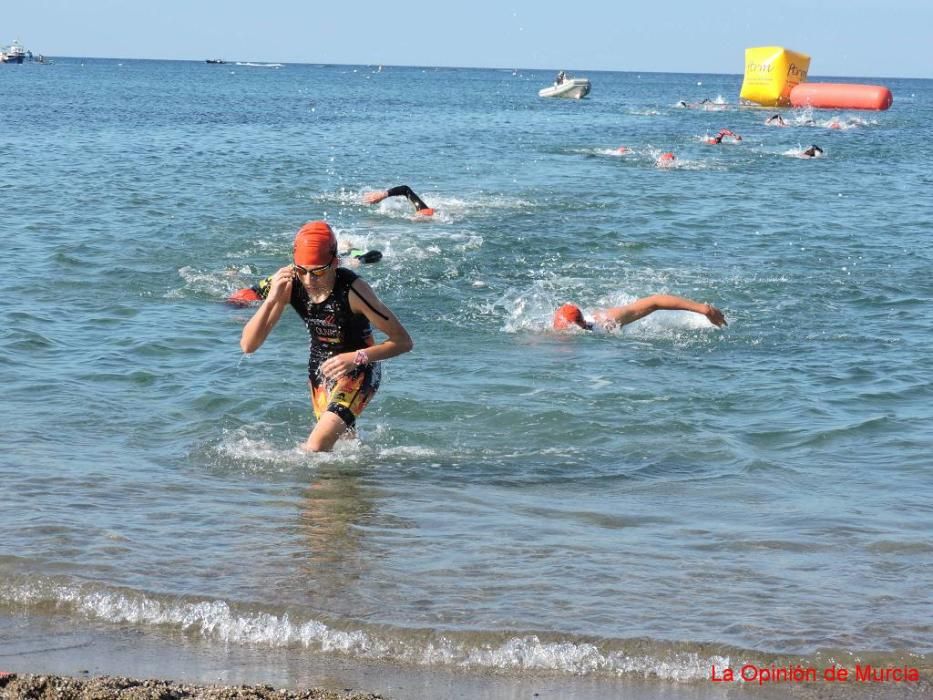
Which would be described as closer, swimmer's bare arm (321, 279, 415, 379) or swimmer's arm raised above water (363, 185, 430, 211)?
swimmer's bare arm (321, 279, 415, 379)

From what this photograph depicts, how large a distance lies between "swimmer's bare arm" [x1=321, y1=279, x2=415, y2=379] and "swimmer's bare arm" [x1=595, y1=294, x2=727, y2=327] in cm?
380

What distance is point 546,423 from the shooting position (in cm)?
947

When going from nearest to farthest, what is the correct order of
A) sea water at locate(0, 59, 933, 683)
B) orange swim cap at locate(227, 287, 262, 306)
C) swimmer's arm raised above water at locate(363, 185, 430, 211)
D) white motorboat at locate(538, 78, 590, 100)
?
1. sea water at locate(0, 59, 933, 683)
2. orange swim cap at locate(227, 287, 262, 306)
3. swimmer's arm raised above water at locate(363, 185, 430, 211)
4. white motorboat at locate(538, 78, 590, 100)

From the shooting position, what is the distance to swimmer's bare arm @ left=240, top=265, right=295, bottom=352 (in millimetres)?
7109

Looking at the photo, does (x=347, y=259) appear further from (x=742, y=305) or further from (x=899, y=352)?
(x=899, y=352)

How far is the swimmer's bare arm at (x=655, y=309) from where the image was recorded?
10.4 m

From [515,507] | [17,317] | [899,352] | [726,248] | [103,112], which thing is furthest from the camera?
[103,112]

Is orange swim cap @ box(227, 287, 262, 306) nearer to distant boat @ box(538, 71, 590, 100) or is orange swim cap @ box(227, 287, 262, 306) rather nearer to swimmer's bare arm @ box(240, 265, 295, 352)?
swimmer's bare arm @ box(240, 265, 295, 352)

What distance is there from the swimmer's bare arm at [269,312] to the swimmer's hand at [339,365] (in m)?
0.41

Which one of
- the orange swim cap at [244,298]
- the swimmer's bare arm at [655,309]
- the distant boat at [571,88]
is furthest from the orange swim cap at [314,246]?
the distant boat at [571,88]

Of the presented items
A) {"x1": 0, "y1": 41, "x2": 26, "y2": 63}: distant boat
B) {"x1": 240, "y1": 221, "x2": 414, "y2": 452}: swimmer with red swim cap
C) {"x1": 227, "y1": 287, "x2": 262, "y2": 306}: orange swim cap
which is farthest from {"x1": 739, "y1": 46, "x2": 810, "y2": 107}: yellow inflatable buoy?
{"x1": 0, "y1": 41, "x2": 26, "y2": 63}: distant boat

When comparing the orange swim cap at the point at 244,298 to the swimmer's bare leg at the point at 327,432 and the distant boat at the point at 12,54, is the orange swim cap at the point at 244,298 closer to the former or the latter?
the swimmer's bare leg at the point at 327,432

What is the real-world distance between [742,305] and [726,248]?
434 cm

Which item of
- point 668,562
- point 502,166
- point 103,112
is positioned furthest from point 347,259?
point 103,112
